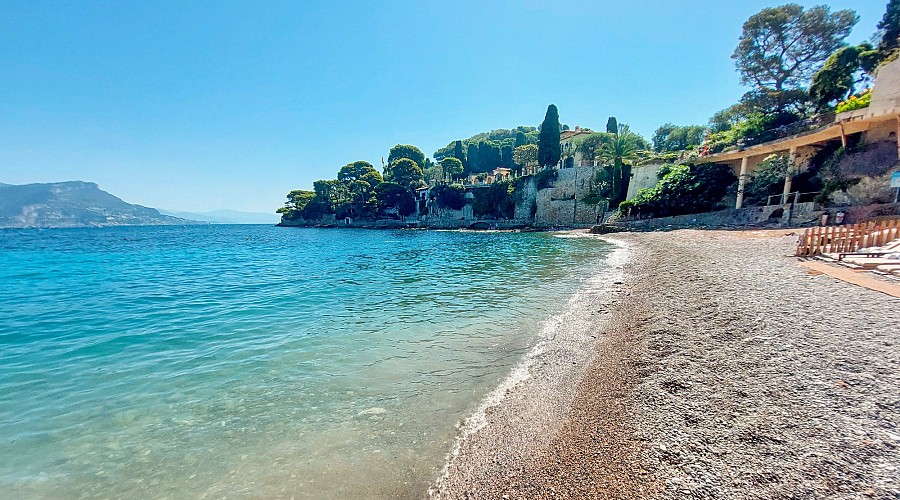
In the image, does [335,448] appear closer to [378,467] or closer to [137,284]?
[378,467]

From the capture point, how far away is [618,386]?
475 cm

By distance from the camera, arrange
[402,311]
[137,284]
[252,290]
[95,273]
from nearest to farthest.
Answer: [402,311] < [252,290] < [137,284] < [95,273]

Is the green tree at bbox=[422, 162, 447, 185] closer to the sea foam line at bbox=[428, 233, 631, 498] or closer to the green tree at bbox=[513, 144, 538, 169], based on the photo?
the green tree at bbox=[513, 144, 538, 169]

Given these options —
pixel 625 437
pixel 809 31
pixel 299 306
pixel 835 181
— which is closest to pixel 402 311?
pixel 299 306

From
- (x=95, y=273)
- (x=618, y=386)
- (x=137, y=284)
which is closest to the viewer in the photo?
(x=618, y=386)

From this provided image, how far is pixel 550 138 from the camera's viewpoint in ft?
187

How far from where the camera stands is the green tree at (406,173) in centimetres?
7762

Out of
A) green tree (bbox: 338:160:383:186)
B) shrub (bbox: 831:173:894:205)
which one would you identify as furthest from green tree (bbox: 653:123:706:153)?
green tree (bbox: 338:160:383:186)

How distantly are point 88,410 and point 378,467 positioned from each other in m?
4.73

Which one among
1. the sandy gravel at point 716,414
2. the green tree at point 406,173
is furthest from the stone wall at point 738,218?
the green tree at point 406,173

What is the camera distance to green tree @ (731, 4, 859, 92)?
31.8 metres

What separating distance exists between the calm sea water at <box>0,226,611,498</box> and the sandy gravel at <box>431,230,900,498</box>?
922 millimetres

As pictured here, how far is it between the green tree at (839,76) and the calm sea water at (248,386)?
111 feet

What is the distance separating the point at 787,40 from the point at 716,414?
4883cm
